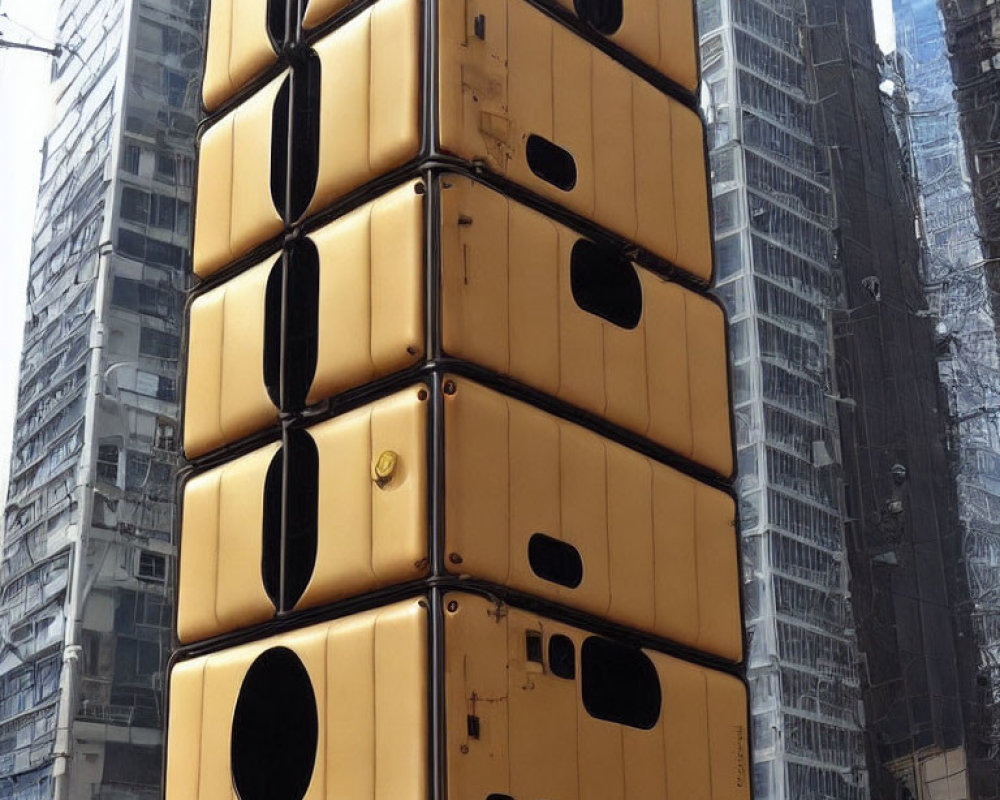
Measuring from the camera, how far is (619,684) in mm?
5309

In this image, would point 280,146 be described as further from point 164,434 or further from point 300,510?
point 164,434

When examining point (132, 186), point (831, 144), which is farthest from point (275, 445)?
point (831, 144)

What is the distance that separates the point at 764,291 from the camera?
32906 mm

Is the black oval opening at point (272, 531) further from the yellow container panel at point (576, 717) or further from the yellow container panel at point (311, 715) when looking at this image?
the yellow container panel at point (576, 717)

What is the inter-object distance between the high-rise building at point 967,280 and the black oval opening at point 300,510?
1032 inches

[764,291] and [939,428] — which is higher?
[764,291]

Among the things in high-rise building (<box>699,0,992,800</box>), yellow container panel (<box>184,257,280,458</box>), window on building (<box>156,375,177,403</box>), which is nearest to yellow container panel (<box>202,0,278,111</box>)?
yellow container panel (<box>184,257,280,458</box>)

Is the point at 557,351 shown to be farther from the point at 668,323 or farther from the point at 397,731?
the point at 397,731

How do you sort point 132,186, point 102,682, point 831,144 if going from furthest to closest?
point 831,144, point 132,186, point 102,682

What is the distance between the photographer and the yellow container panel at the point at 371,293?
497 centimetres

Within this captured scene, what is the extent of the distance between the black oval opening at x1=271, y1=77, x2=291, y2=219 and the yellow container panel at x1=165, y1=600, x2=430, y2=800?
62.3 inches

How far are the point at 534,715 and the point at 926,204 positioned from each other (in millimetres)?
29329

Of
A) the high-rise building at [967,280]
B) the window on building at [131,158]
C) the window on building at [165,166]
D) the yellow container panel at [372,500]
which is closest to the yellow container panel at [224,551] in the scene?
the yellow container panel at [372,500]

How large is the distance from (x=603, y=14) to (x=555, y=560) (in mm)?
2290
